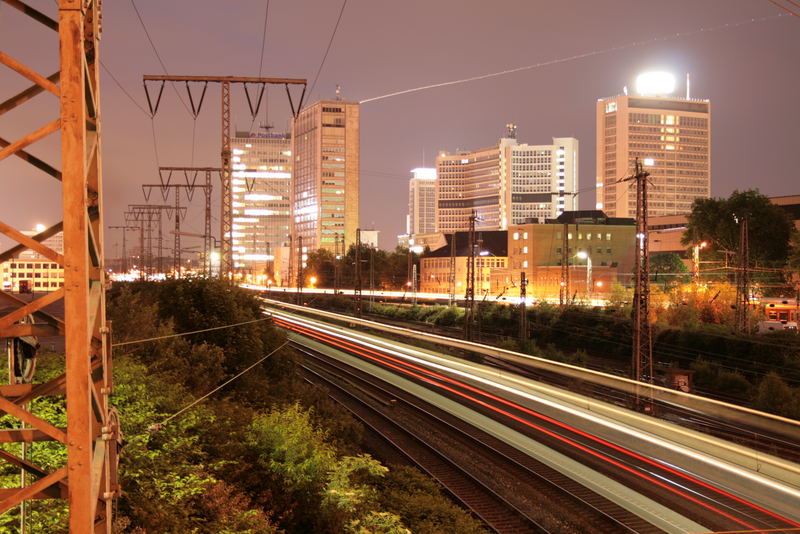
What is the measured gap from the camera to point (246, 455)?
11906mm

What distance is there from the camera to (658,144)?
175125 millimetres

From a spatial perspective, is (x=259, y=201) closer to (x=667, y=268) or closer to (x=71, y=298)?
(x=667, y=268)

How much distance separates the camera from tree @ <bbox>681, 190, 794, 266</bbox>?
62.0 metres

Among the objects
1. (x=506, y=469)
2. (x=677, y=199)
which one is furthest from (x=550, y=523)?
(x=677, y=199)

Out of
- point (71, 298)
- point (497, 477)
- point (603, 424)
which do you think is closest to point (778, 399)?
point (603, 424)

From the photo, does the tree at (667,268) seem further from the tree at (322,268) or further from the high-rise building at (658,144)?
the high-rise building at (658,144)

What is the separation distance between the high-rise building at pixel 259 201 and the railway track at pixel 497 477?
16671cm

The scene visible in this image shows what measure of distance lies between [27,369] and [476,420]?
17.6 meters

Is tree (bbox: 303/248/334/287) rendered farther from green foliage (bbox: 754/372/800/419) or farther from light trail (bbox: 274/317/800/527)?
green foliage (bbox: 754/372/800/419)

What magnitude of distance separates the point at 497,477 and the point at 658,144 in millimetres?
180598

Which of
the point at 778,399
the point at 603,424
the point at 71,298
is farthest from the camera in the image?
the point at 778,399

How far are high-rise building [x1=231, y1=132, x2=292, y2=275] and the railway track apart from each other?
167 meters

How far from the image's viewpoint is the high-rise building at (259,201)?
188500 mm

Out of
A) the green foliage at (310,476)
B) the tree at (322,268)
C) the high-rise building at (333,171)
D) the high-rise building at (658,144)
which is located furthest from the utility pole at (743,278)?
the high-rise building at (658,144)
